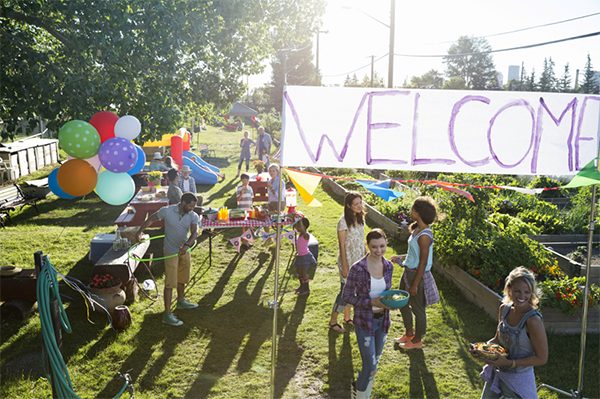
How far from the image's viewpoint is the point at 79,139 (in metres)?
6.35

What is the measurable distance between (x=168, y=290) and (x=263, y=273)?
8.12 feet

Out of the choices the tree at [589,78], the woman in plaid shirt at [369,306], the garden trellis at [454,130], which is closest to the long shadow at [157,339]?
the garden trellis at [454,130]

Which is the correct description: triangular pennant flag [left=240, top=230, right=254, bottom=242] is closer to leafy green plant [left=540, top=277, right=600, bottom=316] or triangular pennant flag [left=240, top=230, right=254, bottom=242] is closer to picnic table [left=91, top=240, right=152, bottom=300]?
picnic table [left=91, top=240, right=152, bottom=300]

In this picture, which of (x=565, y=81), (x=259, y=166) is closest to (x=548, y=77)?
(x=565, y=81)

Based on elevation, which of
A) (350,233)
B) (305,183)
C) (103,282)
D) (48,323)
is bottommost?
(103,282)

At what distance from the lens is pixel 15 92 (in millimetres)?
7281

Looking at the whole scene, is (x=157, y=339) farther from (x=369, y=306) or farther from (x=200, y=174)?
(x=200, y=174)

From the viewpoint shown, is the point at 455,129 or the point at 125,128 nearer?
the point at 455,129

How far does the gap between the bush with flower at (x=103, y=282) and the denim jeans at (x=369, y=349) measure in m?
4.15

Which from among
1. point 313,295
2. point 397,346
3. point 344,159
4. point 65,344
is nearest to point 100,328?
point 65,344

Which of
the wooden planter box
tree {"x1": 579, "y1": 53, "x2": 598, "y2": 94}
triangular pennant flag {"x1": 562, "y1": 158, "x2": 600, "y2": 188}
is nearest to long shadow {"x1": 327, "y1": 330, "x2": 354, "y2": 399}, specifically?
the wooden planter box

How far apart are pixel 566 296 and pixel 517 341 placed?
3097 mm

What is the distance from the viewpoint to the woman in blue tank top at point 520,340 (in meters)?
3.19

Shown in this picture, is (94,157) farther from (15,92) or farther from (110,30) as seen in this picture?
(110,30)
